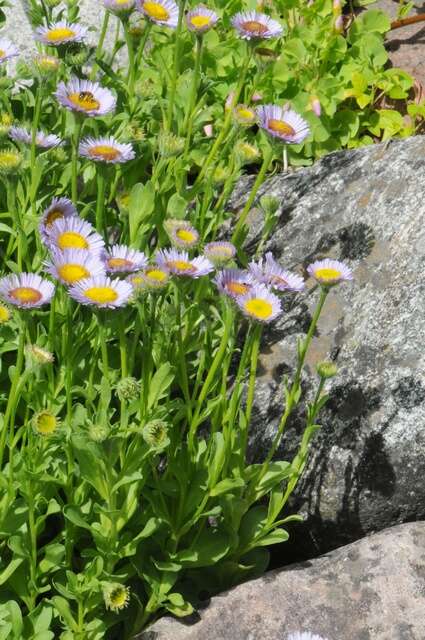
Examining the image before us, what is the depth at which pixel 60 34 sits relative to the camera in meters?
3.11

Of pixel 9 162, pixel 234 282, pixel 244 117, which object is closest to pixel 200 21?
pixel 244 117

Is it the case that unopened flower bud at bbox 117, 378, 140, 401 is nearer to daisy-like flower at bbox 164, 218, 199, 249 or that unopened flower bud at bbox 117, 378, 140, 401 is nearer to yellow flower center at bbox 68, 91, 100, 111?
daisy-like flower at bbox 164, 218, 199, 249

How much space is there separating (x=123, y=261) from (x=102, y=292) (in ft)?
0.52

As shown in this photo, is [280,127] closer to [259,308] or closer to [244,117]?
[244,117]

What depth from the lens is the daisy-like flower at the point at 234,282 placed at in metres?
2.38

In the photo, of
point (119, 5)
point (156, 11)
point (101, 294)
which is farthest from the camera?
point (156, 11)

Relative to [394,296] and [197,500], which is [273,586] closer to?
[197,500]

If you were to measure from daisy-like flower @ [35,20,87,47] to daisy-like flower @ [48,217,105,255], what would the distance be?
0.78 m

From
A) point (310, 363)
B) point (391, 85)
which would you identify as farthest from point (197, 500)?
point (391, 85)

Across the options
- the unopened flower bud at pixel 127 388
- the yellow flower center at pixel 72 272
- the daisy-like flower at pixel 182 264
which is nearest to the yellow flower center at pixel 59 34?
the daisy-like flower at pixel 182 264

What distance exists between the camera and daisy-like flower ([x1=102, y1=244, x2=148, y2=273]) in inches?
91.0

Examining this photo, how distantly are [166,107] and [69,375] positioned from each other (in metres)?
1.43

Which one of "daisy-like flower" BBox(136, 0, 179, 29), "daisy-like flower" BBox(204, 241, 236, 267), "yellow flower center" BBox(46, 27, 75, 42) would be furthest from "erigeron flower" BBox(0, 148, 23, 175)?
"daisy-like flower" BBox(136, 0, 179, 29)

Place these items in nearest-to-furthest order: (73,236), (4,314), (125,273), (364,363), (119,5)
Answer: (125,273) < (4,314) < (73,236) < (364,363) < (119,5)
